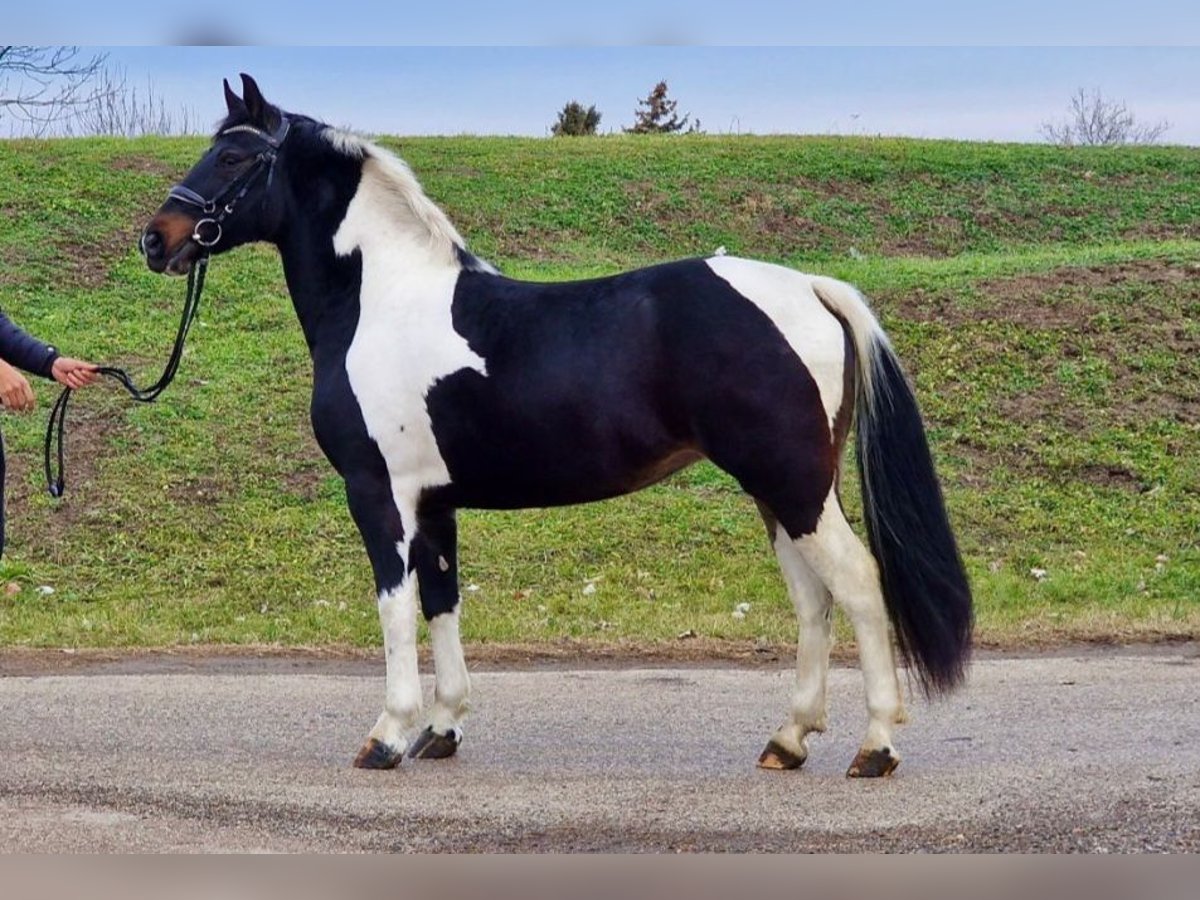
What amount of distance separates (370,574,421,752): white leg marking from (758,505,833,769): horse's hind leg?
138 centimetres

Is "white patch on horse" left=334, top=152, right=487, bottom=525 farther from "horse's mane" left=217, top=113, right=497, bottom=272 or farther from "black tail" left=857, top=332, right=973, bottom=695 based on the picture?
"black tail" left=857, top=332, right=973, bottom=695

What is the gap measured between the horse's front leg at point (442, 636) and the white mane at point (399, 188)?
3.71 ft

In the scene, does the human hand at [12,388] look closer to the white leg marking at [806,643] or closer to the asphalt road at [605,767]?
the asphalt road at [605,767]

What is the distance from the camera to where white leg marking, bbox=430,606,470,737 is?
6.72 metres

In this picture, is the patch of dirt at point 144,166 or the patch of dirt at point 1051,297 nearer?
the patch of dirt at point 1051,297

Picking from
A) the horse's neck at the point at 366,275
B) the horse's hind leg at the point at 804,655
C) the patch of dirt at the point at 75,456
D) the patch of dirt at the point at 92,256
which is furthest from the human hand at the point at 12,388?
the patch of dirt at the point at 92,256

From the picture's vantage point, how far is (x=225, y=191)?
679 centimetres

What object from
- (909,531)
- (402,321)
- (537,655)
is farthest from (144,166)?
(909,531)

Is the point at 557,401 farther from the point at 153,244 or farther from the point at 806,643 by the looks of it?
the point at 153,244

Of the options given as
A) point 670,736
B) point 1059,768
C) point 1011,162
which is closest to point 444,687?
point 670,736

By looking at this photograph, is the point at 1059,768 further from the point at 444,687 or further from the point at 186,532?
the point at 186,532

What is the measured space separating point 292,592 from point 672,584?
2.56 meters

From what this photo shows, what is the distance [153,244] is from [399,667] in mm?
2046

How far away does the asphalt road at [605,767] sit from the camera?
5.22m
